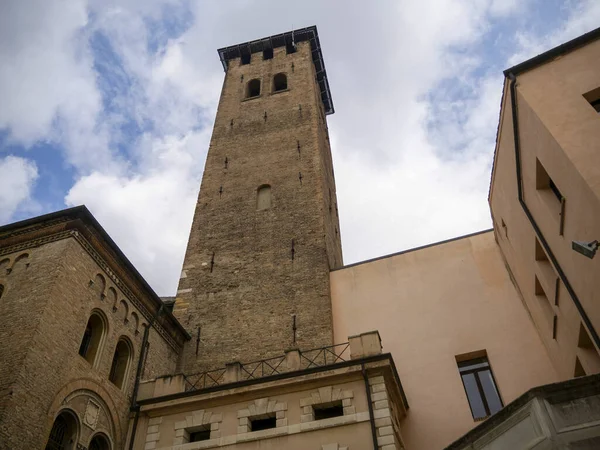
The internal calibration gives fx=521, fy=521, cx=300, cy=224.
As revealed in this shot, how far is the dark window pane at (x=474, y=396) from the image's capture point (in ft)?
40.7

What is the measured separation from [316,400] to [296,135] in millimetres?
12945

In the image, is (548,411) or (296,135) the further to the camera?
(296,135)

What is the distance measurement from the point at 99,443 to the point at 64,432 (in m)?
1.12

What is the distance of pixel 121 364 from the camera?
12.8 m

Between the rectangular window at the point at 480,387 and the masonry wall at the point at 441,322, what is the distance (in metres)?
0.22

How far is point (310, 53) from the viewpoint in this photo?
27.4m

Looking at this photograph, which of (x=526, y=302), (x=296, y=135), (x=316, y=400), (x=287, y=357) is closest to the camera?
(x=316, y=400)

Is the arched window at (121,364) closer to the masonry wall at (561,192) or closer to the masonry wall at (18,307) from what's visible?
the masonry wall at (18,307)

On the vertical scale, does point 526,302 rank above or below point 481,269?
below

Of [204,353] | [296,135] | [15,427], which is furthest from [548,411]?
[296,135]

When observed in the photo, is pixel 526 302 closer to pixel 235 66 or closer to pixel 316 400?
pixel 316 400


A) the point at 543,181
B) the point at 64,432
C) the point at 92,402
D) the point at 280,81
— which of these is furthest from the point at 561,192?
the point at 280,81

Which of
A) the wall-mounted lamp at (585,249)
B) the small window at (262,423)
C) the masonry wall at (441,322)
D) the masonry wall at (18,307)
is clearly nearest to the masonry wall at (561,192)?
the wall-mounted lamp at (585,249)

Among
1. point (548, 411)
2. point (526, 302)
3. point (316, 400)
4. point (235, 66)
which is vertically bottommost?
point (548, 411)
